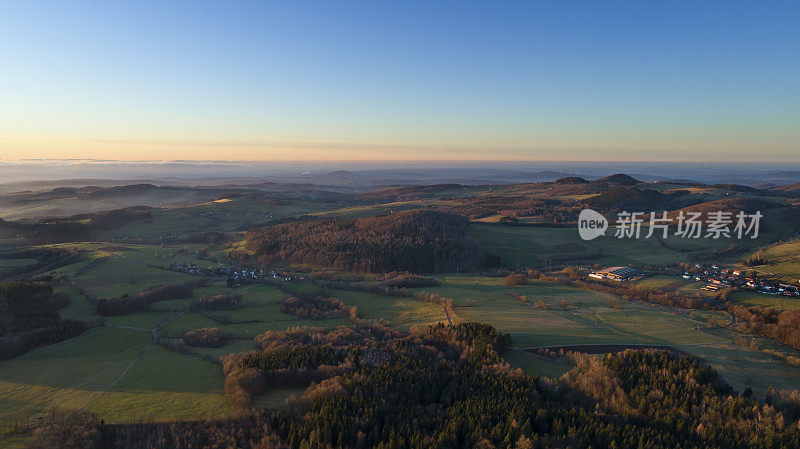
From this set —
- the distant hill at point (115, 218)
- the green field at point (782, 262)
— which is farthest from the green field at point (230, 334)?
the distant hill at point (115, 218)

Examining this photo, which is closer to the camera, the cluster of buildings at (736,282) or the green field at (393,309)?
the green field at (393,309)

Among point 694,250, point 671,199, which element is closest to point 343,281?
point 694,250

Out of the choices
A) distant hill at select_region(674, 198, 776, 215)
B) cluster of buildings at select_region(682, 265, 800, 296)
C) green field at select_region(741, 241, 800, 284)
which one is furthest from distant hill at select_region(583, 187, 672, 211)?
cluster of buildings at select_region(682, 265, 800, 296)

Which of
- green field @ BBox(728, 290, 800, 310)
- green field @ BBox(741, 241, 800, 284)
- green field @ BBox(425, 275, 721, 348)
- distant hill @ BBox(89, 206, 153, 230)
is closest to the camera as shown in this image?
green field @ BBox(425, 275, 721, 348)

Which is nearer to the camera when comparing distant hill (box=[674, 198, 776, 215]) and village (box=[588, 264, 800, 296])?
village (box=[588, 264, 800, 296])

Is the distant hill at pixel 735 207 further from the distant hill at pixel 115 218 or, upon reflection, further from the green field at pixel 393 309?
the distant hill at pixel 115 218

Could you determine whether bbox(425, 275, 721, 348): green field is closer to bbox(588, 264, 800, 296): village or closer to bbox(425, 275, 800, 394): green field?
bbox(425, 275, 800, 394): green field
